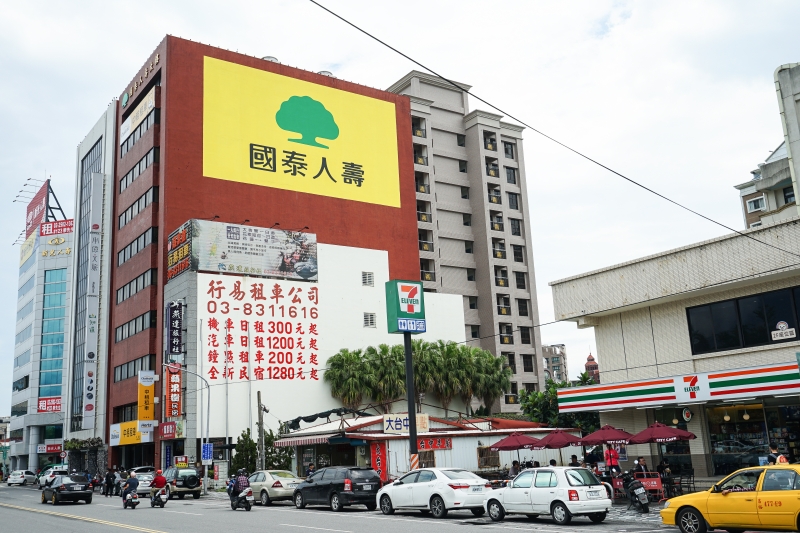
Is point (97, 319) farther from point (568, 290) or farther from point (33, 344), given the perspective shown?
point (568, 290)

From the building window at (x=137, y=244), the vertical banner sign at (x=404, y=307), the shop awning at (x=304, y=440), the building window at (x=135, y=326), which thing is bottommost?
the shop awning at (x=304, y=440)

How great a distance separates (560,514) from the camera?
19672 mm

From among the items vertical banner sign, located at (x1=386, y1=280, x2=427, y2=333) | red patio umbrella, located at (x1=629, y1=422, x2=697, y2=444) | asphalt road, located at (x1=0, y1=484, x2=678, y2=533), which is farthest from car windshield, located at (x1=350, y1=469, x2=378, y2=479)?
red patio umbrella, located at (x1=629, y1=422, x2=697, y2=444)

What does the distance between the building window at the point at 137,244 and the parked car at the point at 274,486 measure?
31067 mm

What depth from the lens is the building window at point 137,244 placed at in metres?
58.5

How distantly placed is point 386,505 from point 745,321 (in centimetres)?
1436

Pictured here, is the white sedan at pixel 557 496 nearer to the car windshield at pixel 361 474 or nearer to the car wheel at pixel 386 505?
the car wheel at pixel 386 505

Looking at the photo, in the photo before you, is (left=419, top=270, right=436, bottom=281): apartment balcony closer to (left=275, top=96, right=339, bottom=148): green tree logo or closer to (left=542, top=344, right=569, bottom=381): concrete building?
(left=275, top=96, right=339, bottom=148): green tree logo

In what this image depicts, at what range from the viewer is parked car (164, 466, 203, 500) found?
3934 cm

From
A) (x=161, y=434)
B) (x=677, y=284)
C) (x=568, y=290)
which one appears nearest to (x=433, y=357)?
(x=161, y=434)


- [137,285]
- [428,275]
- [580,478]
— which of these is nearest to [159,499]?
[580,478]

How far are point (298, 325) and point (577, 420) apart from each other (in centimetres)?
2174

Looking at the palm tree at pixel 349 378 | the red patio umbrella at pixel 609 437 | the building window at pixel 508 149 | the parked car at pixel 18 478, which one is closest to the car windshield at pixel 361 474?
the red patio umbrella at pixel 609 437

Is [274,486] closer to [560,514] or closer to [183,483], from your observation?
[183,483]
